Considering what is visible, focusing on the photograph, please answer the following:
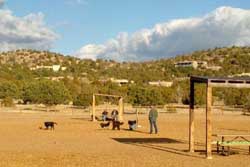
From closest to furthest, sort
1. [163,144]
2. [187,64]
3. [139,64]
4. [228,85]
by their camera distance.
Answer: [228,85] < [163,144] < [187,64] < [139,64]

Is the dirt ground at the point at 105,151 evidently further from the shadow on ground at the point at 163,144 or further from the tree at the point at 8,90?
the tree at the point at 8,90

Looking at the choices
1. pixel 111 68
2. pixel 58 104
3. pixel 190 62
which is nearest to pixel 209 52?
pixel 190 62

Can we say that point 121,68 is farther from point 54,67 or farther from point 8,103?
point 8,103

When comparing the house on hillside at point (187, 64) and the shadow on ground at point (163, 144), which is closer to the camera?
the shadow on ground at point (163, 144)

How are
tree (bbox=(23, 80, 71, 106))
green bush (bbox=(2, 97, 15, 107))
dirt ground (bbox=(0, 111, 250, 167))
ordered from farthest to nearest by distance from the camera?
tree (bbox=(23, 80, 71, 106)) → green bush (bbox=(2, 97, 15, 107)) → dirt ground (bbox=(0, 111, 250, 167))

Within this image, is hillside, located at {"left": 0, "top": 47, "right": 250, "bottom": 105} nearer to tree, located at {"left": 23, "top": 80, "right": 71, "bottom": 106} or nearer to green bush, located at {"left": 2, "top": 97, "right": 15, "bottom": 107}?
tree, located at {"left": 23, "top": 80, "right": 71, "bottom": 106}

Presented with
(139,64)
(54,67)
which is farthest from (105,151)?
(139,64)

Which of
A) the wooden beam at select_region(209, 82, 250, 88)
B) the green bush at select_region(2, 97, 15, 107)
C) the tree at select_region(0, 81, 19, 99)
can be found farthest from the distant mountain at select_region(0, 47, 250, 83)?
the wooden beam at select_region(209, 82, 250, 88)

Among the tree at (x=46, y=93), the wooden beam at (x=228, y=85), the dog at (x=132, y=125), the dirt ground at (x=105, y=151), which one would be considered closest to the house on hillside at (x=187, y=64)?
the tree at (x=46, y=93)

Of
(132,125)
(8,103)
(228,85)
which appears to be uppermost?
(228,85)

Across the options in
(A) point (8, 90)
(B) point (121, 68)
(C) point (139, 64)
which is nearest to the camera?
(A) point (8, 90)

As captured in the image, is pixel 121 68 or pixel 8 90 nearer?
pixel 8 90

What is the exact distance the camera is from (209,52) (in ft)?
572

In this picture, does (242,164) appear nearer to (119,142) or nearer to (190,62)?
(119,142)
